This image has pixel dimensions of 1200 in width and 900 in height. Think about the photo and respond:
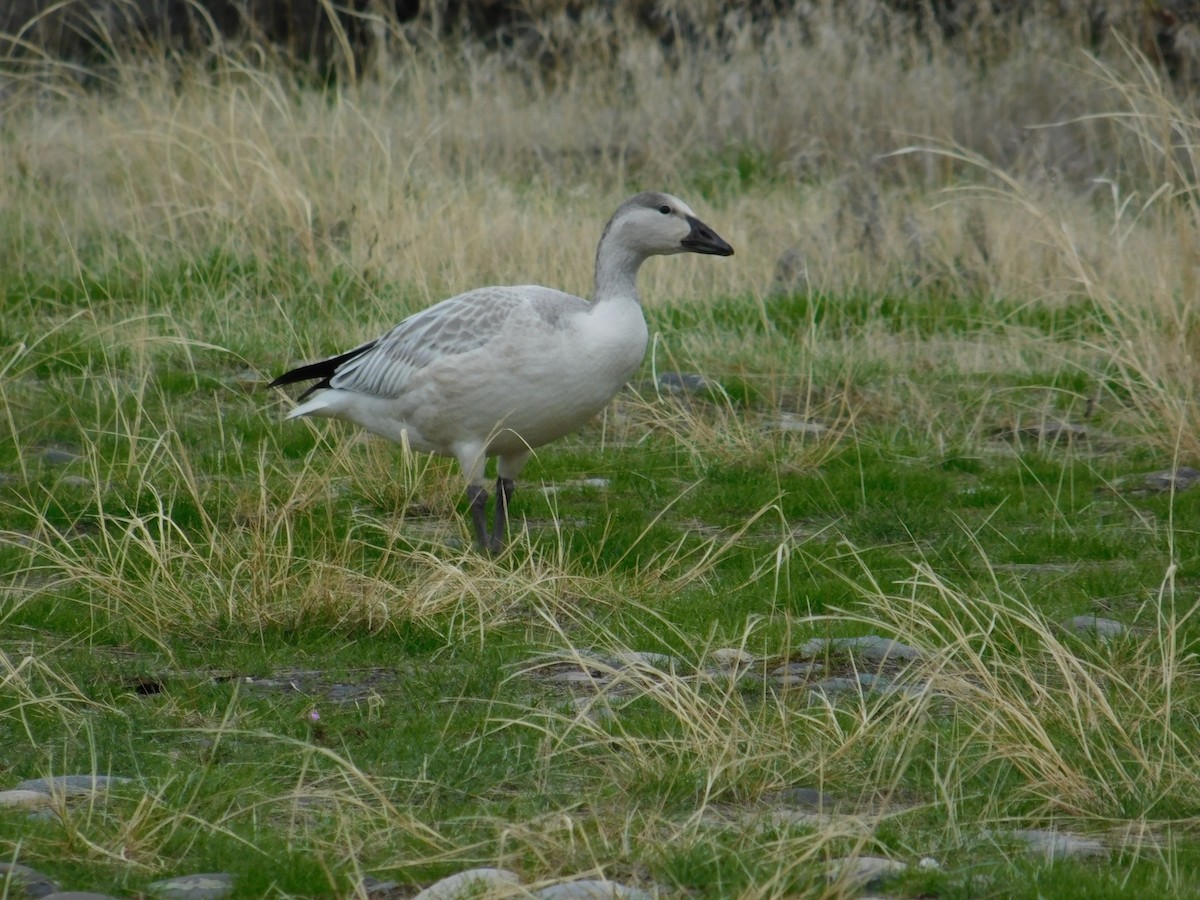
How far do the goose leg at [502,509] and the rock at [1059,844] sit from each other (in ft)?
9.38

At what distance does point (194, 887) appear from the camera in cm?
332

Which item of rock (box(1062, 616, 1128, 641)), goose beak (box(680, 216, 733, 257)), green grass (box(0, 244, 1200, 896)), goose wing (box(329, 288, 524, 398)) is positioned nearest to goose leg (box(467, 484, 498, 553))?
green grass (box(0, 244, 1200, 896))

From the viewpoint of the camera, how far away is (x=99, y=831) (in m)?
3.50

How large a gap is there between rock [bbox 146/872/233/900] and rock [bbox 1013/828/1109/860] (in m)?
1.73

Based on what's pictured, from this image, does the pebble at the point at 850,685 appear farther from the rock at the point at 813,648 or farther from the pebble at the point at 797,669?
the rock at the point at 813,648

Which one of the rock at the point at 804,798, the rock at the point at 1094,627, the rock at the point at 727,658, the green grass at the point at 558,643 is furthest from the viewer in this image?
the rock at the point at 1094,627

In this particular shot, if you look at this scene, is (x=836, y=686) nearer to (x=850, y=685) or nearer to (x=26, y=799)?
(x=850, y=685)

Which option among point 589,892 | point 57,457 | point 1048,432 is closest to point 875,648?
point 589,892

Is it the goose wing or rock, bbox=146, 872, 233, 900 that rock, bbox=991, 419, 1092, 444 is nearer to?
the goose wing

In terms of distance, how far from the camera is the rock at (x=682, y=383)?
8.43m

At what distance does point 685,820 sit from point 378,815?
691mm

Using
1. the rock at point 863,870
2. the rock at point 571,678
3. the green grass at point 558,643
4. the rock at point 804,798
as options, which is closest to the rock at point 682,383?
the green grass at point 558,643

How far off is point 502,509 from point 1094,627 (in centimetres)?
228

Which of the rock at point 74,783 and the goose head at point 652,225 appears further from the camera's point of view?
the goose head at point 652,225
